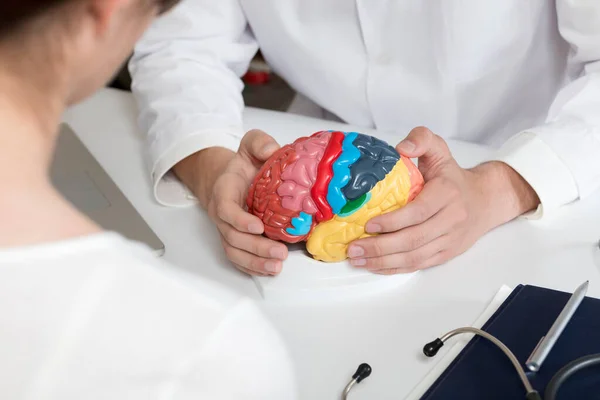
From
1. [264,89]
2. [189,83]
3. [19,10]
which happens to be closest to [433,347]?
[19,10]

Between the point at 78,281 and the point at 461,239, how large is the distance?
1.89 ft

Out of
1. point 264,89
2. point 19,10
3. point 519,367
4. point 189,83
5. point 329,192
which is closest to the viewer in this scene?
point 19,10

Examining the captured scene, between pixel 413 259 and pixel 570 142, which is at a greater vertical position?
pixel 570 142

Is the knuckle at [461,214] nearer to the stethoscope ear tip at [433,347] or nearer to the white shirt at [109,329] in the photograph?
the stethoscope ear tip at [433,347]

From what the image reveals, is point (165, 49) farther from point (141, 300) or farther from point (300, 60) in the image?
point (141, 300)

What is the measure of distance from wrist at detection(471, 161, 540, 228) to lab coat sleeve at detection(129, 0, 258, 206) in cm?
37

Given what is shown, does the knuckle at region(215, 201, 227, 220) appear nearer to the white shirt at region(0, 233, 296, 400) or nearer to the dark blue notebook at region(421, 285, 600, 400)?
the dark blue notebook at region(421, 285, 600, 400)

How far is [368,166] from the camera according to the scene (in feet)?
2.57

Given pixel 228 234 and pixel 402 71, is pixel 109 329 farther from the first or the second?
pixel 402 71

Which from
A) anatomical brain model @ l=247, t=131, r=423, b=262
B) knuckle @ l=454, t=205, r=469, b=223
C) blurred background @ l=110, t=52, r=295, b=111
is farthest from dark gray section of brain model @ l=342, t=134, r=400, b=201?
blurred background @ l=110, t=52, r=295, b=111

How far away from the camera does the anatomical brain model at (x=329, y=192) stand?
0.77m

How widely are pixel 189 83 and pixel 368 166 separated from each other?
43cm

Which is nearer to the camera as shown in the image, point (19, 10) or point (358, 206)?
point (19, 10)

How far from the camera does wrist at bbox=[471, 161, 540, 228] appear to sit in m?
0.88
